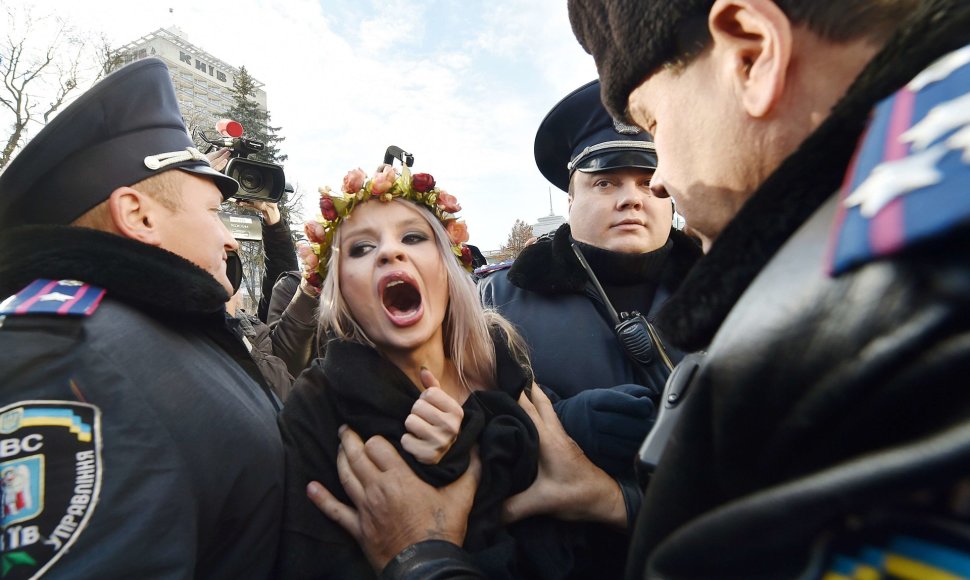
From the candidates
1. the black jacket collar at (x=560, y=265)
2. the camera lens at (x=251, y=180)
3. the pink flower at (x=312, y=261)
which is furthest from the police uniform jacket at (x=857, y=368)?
the camera lens at (x=251, y=180)

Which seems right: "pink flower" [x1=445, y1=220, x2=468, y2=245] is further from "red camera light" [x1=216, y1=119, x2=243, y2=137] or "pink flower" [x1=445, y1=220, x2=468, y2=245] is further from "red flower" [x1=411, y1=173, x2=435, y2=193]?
"red camera light" [x1=216, y1=119, x2=243, y2=137]

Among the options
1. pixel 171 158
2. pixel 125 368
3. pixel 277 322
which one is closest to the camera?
pixel 125 368

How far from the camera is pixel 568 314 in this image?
244cm

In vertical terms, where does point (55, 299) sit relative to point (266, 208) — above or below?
below

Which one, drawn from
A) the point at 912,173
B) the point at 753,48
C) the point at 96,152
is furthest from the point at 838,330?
the point at 96,152

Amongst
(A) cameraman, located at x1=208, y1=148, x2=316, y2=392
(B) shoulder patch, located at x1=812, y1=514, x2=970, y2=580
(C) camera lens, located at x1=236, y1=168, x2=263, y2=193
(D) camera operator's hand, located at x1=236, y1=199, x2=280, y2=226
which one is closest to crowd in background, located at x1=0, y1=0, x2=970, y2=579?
(B) shoulder patch, located at x1=812, y1=514, x2=970, y2=580

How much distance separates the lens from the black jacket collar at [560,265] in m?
2.52

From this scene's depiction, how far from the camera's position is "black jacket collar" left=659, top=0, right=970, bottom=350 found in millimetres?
584

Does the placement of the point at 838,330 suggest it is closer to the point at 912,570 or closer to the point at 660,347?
the point at 912,570

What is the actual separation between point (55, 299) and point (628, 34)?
1728 millimetres

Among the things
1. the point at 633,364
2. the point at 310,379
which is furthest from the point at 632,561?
the point at 633,364

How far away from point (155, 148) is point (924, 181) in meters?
2.30

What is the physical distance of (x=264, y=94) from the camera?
5575 cm

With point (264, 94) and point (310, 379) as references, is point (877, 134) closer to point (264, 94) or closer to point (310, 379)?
point (310, 379)
